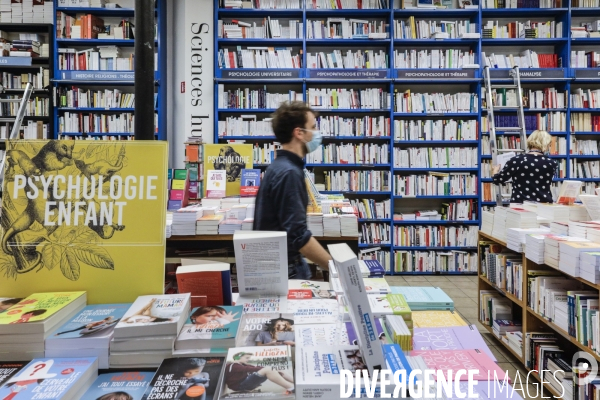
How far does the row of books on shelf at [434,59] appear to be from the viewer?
6.25m

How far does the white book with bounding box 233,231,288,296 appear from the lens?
1505mm

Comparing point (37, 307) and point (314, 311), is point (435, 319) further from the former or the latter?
point (37, 307)

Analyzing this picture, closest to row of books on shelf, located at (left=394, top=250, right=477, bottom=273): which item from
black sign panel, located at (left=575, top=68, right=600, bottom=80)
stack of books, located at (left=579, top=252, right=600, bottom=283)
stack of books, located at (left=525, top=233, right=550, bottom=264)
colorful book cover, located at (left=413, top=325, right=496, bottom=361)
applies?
black sign panel, located at (left=575, top=68, right=600, bottom=80)

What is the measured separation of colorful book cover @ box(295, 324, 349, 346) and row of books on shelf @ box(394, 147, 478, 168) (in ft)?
17.2

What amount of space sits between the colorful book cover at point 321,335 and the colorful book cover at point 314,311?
0.16 feet

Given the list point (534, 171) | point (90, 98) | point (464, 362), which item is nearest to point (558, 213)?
point (534, 171)

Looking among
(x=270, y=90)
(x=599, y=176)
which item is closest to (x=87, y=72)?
(x=270, y=90)

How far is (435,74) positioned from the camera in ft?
20.0

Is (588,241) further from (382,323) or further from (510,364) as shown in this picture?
(382,323)

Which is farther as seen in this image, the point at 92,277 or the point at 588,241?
the point at 588,241

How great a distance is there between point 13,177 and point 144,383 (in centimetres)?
78

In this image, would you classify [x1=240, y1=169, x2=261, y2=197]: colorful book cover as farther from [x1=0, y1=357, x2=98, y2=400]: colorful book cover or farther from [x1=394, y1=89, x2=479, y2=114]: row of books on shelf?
[x1=0, y1=357, x2=98, y2=400]: colorful book cover

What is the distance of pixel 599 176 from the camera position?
631cm

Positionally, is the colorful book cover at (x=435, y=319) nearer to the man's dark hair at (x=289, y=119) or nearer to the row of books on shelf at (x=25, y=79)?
the man's dark hair at (x=289, y=119)
